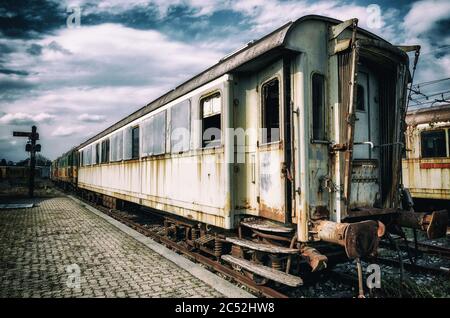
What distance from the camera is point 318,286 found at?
5191 millimetres

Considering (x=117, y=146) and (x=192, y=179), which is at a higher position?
(x=117, y=146)

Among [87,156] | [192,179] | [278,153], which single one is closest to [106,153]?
[87,156]

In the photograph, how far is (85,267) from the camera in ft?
19.3

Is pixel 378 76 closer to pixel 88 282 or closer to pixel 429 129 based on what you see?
pixel 88 282

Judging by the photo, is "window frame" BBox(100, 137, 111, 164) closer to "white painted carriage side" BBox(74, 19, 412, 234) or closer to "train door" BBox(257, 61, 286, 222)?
"white painted carriage side" BBox(74, 19, 412, 234)

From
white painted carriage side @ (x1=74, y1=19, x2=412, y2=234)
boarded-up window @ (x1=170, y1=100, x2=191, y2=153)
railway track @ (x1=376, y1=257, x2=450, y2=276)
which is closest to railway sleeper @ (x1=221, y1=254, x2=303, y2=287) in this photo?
white painted carriage side @ (x1=74, y1=19, x2=412, y2=234)

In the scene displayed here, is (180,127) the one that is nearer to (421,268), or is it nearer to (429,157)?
(421,268)

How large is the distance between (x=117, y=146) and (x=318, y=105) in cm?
956

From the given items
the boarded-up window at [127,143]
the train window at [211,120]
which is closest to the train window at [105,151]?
the boarded-up window at [127,143]

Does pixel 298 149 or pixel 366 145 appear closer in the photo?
pixel 298 149

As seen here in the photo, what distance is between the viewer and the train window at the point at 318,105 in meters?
4.71

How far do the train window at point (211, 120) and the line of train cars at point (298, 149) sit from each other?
20mm

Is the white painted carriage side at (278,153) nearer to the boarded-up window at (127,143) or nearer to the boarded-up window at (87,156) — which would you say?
the boarded-up window at (127,143)

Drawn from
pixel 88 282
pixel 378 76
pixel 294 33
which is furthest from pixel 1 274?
pixel 378 76
